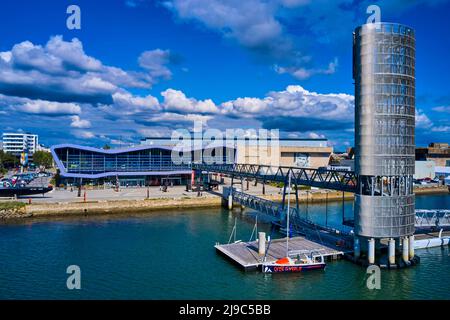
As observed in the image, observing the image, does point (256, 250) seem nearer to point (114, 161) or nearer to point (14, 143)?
point (114, 161)

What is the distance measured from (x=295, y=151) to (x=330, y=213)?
6094cm

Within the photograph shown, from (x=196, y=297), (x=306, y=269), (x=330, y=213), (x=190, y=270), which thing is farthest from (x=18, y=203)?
(x=330, y=213)

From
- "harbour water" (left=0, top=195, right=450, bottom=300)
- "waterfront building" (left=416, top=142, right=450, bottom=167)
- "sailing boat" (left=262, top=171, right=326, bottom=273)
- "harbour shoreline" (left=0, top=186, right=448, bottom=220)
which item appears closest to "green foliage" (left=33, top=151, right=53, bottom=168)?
"harbour shoreline" (left=0, top=186, right=448, bottom=220)

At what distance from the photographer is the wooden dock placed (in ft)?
97.3

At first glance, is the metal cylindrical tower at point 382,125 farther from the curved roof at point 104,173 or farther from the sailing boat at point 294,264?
the curved roof at point 104,173

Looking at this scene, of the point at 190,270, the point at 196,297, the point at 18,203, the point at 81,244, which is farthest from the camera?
the point at 18,203

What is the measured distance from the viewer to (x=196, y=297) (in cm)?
2388

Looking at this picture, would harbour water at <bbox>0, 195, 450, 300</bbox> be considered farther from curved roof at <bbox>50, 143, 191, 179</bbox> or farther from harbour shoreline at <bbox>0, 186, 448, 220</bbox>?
curved roof at <bbox>50, 143, 191, 179</bbox>

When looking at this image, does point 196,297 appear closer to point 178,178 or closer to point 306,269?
point 306,269

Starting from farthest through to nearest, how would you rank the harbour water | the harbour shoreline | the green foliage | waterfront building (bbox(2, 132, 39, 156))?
1. waterfront building (bbox(2, 132, 39, 156))
2. the green foliage
3. the harbour shoreline
4. the harbour water

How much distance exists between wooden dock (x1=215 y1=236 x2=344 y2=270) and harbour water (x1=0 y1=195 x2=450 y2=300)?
0.70m

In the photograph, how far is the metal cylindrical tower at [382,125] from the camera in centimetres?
2983
